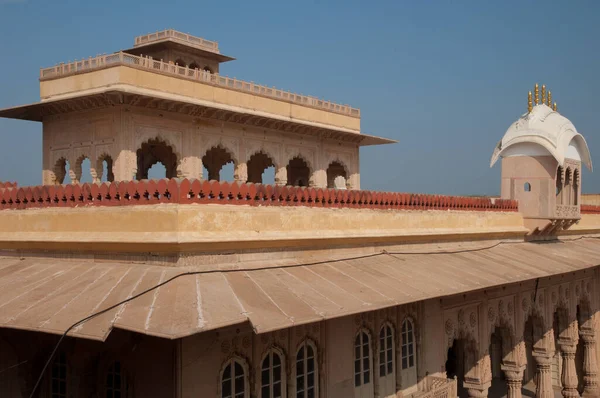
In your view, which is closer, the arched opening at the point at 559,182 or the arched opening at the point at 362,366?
the arched opening at the point at 362,366

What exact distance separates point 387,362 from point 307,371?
2.07 meters

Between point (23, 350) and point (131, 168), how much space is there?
7494mm

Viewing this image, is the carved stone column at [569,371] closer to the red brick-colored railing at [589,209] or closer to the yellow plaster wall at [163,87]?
the red brick-colored railing at [589,209]

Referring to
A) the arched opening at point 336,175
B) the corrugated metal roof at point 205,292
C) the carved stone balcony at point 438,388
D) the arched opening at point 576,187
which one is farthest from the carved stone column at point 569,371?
the arched opening at point 336,175

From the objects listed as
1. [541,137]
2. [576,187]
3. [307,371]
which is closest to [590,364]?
[576,187]

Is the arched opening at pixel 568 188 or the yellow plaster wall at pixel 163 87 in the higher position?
the yellow plaster wall at pixel 163 87

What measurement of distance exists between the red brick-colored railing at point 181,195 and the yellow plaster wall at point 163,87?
22.9 feet

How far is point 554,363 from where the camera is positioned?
1961 cm

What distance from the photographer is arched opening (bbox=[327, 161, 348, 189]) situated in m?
23.7

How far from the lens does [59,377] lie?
312 inches

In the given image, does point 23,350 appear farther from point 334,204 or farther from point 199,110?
point 199,110

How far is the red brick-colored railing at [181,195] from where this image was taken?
280 inches

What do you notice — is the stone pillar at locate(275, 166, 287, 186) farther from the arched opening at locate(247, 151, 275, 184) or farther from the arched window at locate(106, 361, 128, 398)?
the arched window at locate(106, 361, 128, 398)

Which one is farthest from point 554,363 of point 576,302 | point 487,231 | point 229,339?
point 229,339
